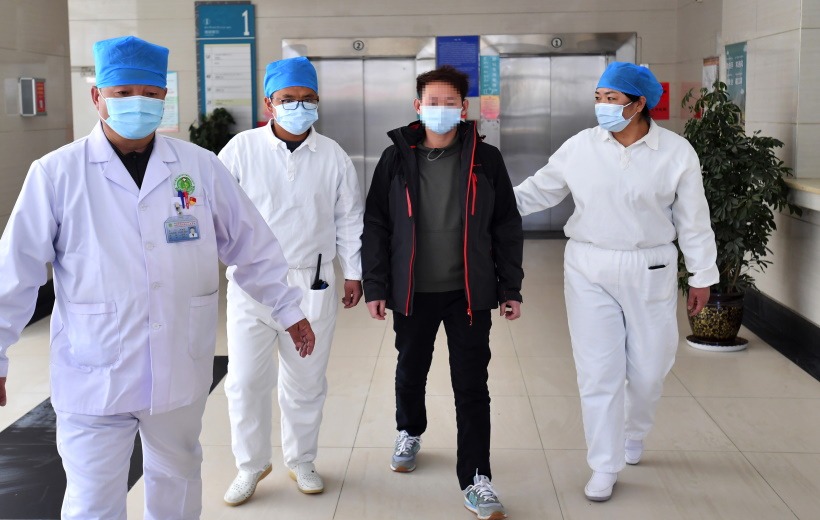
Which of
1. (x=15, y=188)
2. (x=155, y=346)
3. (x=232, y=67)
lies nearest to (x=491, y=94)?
(x=232, y=67)

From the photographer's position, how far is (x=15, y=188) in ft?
22.0

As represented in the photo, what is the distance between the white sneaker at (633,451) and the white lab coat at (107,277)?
6.67ft

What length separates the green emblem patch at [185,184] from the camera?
2.39 metres

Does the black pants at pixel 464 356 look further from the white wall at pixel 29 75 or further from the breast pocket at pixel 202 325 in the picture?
the white wall at pixel 29 75

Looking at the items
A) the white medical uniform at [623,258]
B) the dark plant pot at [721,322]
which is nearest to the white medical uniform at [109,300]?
the white medical uniform at [623,258]

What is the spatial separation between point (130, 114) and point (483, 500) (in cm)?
183

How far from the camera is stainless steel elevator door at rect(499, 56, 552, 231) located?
9.88 m

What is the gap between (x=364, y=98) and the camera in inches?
394

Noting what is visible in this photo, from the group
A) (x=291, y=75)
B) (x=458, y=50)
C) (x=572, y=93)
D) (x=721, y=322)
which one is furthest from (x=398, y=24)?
(x=291, y=75)

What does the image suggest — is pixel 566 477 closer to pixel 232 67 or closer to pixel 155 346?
pixel 155 346

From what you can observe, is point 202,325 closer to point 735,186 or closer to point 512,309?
point 512,309

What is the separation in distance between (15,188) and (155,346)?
5.03m

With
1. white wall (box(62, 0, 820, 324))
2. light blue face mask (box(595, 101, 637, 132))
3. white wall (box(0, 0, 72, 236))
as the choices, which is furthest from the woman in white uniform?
white wall (box(62, 0, 820, 324))

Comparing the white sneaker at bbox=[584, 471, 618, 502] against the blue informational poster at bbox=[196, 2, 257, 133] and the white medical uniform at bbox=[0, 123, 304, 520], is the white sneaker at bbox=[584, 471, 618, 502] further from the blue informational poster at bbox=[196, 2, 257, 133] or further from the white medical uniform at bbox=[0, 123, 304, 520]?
the blue informational poster at bbox=[196, 2, 257, 133]
